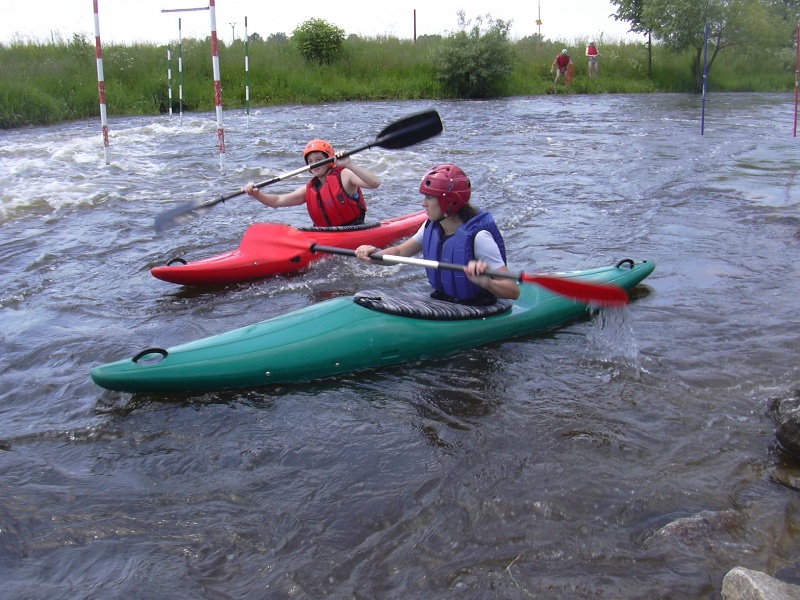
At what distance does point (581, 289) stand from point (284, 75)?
15262 millimetres

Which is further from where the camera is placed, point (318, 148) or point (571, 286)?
point (318, 148)

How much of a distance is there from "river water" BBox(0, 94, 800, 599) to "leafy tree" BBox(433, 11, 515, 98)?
12606 millimetres

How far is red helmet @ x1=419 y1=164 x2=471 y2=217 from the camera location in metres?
3.50

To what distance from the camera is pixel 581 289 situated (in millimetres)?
3561

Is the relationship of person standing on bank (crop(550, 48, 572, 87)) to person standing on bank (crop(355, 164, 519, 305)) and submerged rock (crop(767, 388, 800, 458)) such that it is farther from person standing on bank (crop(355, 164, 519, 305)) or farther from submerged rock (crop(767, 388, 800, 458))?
submerged rock (crop(767, 388, 800, 458))

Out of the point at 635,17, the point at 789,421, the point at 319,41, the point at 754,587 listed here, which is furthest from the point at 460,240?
the point at 635,17

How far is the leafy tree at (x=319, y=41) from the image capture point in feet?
61.6

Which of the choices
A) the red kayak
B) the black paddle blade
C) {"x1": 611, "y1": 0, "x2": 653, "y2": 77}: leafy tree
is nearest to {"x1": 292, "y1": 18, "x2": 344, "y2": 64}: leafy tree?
{"x1": 611, "y1": 0, "x2": 653, "y2": 77}: leafy tree

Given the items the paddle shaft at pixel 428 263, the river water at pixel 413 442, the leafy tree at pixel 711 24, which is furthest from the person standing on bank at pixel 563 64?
the paddle shaft at pixel 428 263

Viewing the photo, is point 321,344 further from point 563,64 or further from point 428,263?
point 563,64

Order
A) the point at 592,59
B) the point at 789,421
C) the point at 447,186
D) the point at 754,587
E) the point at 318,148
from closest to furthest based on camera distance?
1. the point at 754,587
2. the point at 789,421
3. the point at 447,186
4. the point at 318,148
5. the point at 592,59

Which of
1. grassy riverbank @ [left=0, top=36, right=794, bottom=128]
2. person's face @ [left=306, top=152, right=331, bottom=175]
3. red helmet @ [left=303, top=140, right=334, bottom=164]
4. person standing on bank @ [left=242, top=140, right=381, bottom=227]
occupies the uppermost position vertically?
grassy riverbank @ [left=0, top=36, right=794, bottom=128]

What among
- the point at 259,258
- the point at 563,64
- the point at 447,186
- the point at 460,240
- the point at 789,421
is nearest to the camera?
the point at 789,421

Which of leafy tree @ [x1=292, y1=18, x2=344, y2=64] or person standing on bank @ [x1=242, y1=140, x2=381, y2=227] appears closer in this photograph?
person standing on bank @ [x1=242, y1=140, x2=381, y2=227]
